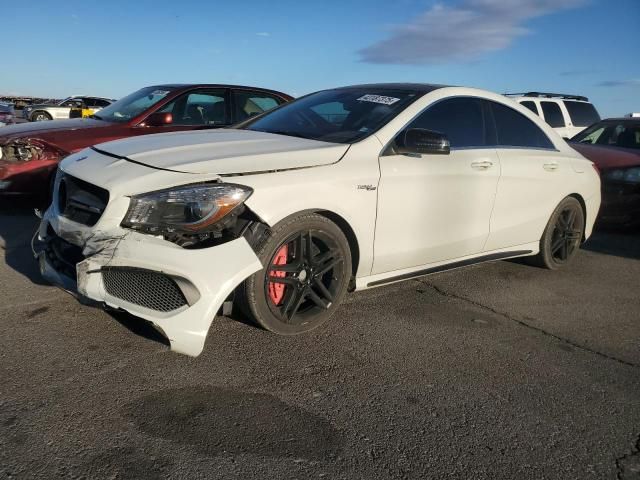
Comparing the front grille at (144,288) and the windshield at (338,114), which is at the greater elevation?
the windshield at (338,114)

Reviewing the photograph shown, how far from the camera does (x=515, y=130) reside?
15.5ft

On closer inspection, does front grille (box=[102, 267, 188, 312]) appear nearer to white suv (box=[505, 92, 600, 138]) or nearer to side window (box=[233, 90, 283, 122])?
side window (box=[233, 90, 283, 122])

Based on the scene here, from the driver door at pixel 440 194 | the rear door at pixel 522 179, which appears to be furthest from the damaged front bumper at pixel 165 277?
the rear door at pixel 522 179

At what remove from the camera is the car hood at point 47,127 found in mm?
5894

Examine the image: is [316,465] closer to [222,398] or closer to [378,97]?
[222,398]

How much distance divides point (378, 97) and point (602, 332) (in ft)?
7.47

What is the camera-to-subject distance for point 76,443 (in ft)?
7.34

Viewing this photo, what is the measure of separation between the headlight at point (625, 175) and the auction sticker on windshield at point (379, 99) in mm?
3870

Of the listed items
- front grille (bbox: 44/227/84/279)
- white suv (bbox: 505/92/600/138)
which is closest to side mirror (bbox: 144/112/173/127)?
front grille (bbox: 44/227/84/279)

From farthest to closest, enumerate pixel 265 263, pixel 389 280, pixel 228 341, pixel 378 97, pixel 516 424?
1. pixel 378 97
2. pixel 389 280
3. pixel 228 341
4. pixel 265 263
5. pixel 516 424

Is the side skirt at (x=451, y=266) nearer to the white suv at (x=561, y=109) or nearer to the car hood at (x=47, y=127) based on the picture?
the car hood at (x=47, y=127)

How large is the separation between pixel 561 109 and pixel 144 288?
1167 cm

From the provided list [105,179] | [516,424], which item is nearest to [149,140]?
[105,179]

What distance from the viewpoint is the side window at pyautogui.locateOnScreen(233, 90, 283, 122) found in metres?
7.35
